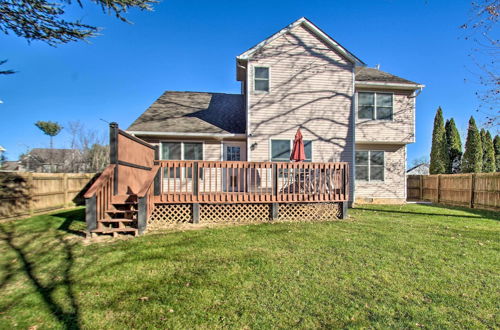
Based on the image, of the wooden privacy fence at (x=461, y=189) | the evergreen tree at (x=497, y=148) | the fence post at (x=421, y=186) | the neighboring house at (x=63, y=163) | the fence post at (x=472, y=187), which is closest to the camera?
the wooden privacy fence at (x=461, y=189)

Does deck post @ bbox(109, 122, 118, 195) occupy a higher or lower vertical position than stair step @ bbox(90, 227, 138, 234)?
higher

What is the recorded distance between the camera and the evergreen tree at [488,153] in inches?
731

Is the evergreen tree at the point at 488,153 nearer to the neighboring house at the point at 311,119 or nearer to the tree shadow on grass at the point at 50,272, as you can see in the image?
the neighboring house at the point at 311,119

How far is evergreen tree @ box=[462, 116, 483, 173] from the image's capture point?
56.7 feet

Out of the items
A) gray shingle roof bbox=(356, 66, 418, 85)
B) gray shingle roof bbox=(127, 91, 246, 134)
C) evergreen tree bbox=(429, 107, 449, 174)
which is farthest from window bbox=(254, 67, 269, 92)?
evergreen tree bbox=(429, 107, 449, 174)

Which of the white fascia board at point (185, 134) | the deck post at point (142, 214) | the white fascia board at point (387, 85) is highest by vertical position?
the white fascia board at point (387, 85)

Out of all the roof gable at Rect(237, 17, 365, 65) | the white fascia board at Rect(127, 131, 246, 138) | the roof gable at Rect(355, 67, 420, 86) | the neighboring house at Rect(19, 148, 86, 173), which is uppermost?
the roof gable at Rect(237, 17, 365, 65)

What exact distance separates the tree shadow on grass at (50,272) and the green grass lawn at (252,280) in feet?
0.06

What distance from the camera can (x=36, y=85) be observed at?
3080 centimetres

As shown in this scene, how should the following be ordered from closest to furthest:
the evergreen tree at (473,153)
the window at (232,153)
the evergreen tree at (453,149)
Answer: the window at (232,153) → the evergreen tree at (473,153) → the evergreen tree at (453,149)

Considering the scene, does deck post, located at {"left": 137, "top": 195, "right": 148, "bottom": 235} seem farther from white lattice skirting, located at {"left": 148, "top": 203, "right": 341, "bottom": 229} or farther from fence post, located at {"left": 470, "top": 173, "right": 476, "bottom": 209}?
fence post, located at {"left": 470, "top": 173, "right": 476, "bottom": 209}

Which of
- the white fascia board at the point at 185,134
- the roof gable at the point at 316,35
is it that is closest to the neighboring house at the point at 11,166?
the white fascia board at the point at 185,134

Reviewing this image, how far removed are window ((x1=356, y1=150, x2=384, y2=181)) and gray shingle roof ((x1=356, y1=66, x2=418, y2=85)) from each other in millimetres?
3383

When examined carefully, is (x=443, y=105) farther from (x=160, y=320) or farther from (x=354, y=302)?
(x=160, y=320)
